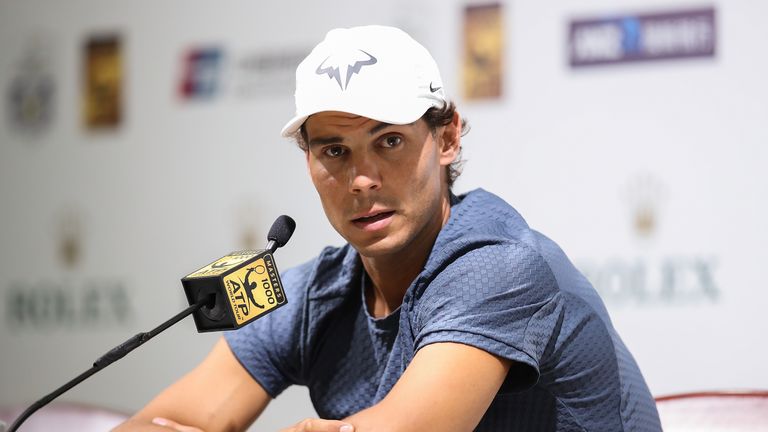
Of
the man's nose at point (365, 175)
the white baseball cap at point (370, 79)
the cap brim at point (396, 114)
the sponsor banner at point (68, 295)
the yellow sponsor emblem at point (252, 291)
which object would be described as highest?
the white baseball cap at point (370, 79)

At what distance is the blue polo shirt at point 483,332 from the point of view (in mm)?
1410

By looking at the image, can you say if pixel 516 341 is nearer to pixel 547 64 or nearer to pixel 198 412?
pixel 198 412

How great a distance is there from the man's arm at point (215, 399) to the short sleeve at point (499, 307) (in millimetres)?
474

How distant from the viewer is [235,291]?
4.40ft

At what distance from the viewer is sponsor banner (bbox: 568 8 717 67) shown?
272cm

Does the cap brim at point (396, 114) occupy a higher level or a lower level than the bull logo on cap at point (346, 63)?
lower

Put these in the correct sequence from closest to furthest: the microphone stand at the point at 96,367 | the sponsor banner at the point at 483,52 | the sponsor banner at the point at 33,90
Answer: the microphone stand at the point at 96,367
the sponsor banner at the point at 483,52
the sponsor banner at the point at 33,90

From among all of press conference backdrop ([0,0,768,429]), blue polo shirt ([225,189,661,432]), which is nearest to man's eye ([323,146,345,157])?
blue polo shirt ([225,189,661,432])

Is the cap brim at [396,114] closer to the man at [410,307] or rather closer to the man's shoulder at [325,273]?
the man at [410,307]

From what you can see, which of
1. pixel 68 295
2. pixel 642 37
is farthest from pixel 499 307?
pixel 68 295

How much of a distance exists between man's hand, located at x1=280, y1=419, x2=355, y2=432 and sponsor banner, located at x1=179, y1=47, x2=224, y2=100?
2.12 m

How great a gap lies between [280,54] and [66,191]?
0.99 metres

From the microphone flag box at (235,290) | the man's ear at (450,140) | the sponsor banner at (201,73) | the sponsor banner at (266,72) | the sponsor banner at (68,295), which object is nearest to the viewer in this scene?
the microphone flag box at (235,290)

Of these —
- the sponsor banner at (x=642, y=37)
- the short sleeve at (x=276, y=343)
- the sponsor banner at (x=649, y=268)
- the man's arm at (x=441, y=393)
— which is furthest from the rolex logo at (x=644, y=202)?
the man's arm at (x=441, y=393)
